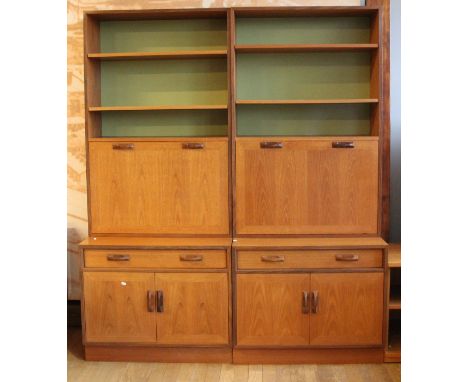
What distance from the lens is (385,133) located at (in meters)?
3.91

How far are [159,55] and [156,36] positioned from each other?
0.32m

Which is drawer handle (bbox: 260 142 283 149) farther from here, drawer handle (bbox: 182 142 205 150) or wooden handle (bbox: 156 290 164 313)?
wooden handle (bbox: 156 290 164 313)

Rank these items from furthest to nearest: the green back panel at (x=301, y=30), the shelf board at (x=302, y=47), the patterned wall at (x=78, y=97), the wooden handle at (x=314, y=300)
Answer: the patterned wall at (x=78, y=97), the green back panel at (x=301, y=30), the shelf board at (x=302, y=47), the wooden handle at (x=314, y=300)

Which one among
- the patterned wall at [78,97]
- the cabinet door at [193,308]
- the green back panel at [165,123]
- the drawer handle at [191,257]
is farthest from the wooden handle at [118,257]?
the green back panel at [165,123]

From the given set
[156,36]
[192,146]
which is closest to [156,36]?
[156,36]

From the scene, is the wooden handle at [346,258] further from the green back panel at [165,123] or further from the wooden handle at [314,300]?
the green back panel at [165,123]

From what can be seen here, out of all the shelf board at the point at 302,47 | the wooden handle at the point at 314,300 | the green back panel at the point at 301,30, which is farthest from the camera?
the green back panel at the point at 301,30

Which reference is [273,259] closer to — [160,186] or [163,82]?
[160,186]

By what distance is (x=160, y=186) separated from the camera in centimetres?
364

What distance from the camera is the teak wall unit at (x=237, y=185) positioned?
3445mm

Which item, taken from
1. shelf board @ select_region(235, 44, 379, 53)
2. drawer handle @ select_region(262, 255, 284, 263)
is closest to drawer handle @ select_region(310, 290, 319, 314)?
drawer handle @ select_region(262, 255, 284, 263)

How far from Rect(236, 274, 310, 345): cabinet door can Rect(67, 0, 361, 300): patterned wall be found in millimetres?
1299
